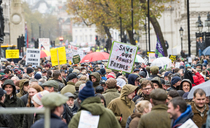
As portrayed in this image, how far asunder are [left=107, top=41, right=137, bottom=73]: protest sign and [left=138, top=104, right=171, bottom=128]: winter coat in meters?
6.74

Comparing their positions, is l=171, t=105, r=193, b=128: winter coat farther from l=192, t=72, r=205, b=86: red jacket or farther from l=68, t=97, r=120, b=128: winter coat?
l=192, t=72, r=205, b=86: red jacket

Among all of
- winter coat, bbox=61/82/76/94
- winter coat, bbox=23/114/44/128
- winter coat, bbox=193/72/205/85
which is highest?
winter coat, bbox=193/72/205/85

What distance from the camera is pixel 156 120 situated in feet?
18.2

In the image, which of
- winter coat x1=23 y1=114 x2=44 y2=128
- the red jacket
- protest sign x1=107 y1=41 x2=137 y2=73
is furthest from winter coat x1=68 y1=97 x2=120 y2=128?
protest sign x1=107 y1=41 x2=137 y2=73

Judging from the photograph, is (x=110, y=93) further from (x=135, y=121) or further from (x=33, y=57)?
(x=33, y=57)

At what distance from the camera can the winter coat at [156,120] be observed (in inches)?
218

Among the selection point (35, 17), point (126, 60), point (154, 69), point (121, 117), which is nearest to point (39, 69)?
point (126, 60)

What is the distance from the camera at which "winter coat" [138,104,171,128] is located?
18.2 ft

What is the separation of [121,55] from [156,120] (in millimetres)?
6940

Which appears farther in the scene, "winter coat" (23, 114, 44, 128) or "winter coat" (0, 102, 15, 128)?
"winter coat" (23, 114, 44, 128)

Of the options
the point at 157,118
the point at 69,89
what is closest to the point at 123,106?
the point at 157,118

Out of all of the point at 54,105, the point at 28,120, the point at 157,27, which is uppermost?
the point at 157,27

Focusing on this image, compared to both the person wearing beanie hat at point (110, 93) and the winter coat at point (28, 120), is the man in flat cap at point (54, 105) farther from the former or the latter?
the person wearing beanie hat at point (110, 93)

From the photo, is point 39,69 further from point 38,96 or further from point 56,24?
point 56,24
